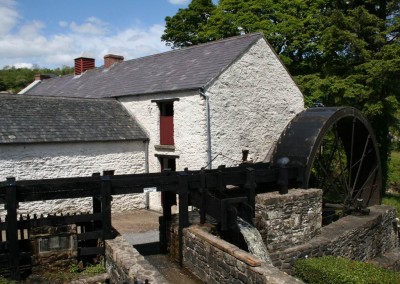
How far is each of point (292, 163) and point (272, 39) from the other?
41.5 ft

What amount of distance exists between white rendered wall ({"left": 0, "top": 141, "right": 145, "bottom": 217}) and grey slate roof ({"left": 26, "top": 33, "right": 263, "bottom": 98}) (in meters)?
2.46

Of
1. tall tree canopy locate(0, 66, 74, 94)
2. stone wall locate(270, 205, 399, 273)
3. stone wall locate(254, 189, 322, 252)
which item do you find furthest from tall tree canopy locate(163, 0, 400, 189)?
tall tree canopy locate(0, 66, 74, 94)

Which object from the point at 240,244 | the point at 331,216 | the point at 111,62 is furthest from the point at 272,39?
the point at 240,244

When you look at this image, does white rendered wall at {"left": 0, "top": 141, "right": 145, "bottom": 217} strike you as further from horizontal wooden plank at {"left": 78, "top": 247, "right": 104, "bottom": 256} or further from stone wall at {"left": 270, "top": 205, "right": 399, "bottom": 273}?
stone wall at {"left": 270, "top": 205, "right": 399, "bottom": 273}

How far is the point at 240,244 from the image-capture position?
27.1 ft

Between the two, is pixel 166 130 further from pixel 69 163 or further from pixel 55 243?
pixel 55 243

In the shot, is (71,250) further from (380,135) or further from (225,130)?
(380,135)

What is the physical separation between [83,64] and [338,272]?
20.7m

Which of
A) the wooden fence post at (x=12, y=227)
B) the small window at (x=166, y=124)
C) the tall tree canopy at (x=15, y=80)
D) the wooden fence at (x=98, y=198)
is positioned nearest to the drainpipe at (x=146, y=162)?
the small window at (x=166, y=124)

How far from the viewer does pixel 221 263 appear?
6.47 meters

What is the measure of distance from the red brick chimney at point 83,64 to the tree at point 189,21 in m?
5.85

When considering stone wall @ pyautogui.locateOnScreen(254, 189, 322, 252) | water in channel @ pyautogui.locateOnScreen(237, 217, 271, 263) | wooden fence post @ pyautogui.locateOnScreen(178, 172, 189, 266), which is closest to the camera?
water in channel @ pyautogui.locateOnScreen(237, 217, 271, 263)

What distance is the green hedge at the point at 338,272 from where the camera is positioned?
7.01 m

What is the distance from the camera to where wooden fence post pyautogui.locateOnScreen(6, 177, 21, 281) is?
259 inches
